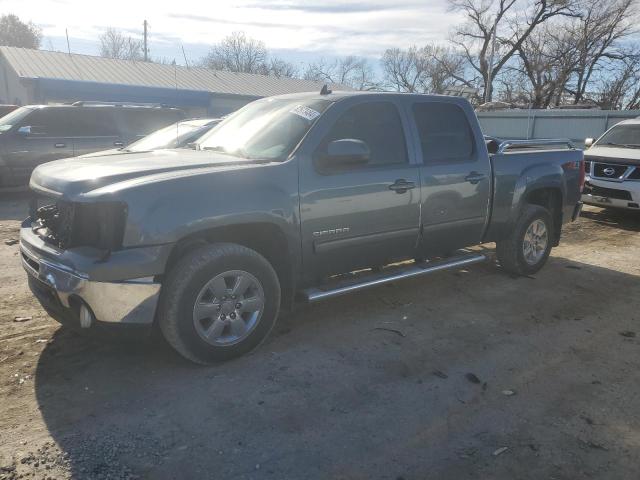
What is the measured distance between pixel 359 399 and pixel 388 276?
56.9 inches

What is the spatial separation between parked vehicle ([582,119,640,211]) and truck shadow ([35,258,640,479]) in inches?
200

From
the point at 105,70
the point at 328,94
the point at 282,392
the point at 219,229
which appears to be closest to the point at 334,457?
the point at 282,392

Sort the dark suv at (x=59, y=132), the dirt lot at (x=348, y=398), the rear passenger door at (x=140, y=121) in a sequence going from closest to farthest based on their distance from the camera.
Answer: the dirt lot at (x=348, y=398), the dark suv at (x=59, y=132), the rear passenger door at (x=140, y=121)

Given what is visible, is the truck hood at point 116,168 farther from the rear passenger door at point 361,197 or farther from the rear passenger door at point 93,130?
the rear passenger door at point 93,130

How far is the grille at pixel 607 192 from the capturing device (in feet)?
29.9

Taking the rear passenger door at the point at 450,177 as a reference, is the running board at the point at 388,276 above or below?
below

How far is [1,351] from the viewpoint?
3.84 meters

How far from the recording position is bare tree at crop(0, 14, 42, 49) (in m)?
55.4

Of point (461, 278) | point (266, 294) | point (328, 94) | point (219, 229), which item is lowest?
point (461, 278)

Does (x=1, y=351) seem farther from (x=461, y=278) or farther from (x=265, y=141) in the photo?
(x=461, y=278)

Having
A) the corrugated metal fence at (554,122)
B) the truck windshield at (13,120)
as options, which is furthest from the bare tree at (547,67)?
the truck windshield at (13,120)

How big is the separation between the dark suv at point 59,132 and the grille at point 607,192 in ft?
29.6

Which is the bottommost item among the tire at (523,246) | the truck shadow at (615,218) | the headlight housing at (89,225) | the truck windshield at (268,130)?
the truck shadow at (615,218)

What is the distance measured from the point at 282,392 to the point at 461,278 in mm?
3232
